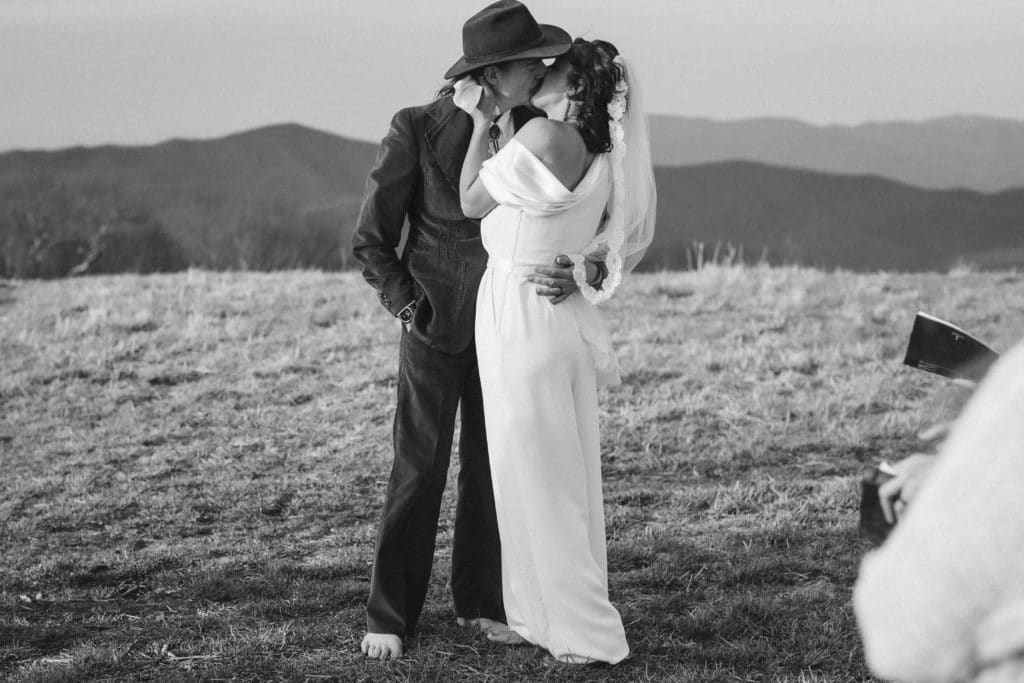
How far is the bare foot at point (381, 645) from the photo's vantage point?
13.8 ft

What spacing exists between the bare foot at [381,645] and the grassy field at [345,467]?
71 mm

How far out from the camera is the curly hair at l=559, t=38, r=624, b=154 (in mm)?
3703

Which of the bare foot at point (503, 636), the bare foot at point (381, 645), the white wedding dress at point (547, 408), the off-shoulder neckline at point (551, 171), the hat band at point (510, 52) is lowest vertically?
the bare foot at point (381, 645)

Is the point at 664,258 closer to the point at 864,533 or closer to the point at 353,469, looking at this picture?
the point at 353,469

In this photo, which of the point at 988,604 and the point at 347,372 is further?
the point at 347,372

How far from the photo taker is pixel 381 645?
166 inches

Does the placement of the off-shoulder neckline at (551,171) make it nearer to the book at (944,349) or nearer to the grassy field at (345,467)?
the grassy field at (345,467)

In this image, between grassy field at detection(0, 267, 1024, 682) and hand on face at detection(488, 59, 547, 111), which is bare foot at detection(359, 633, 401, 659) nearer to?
grassy field at detection(0, 267, 1024, 682)

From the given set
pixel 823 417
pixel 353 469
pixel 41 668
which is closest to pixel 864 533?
pixel 41 668

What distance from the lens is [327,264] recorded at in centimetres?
1438

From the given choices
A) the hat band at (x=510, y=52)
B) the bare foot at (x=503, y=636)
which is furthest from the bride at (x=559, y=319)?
the bare foot at (x=503, y=636)

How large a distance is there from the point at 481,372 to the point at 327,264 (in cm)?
1067

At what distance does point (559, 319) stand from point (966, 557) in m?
2.75

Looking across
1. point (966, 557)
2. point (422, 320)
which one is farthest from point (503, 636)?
point (966, 557)
